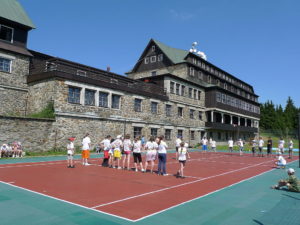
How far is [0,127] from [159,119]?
1910 centimetres

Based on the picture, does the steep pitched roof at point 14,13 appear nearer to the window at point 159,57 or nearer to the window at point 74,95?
the window at point 74,95

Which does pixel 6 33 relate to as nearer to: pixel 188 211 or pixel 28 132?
pixel 28 132

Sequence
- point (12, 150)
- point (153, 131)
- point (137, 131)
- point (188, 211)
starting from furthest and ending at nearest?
point (153, 131) → point (137, 131) → point (12, 150) → point (188, 211)

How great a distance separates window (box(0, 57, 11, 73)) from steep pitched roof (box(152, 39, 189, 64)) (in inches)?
1005

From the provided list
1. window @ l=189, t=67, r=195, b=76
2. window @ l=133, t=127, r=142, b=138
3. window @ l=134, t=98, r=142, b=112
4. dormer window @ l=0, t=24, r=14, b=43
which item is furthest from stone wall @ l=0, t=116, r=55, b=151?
window @ l=189, t=67, r=195, b=76

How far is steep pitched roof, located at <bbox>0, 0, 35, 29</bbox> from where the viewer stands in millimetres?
25016

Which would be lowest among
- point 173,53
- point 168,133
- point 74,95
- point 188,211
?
point 188,211

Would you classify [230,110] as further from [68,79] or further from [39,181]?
[39,181]

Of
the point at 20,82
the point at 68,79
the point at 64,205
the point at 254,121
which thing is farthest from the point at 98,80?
the point at 254,121

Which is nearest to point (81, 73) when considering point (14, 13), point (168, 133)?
point (14, 13)

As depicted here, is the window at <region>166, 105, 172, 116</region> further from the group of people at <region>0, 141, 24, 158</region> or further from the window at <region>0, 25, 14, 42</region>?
the group of people at <region>0, 141, 24, 158</region>

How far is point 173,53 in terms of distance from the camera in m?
45.7

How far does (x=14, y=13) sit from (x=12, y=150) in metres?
15.1

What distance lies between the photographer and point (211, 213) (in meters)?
6.48
